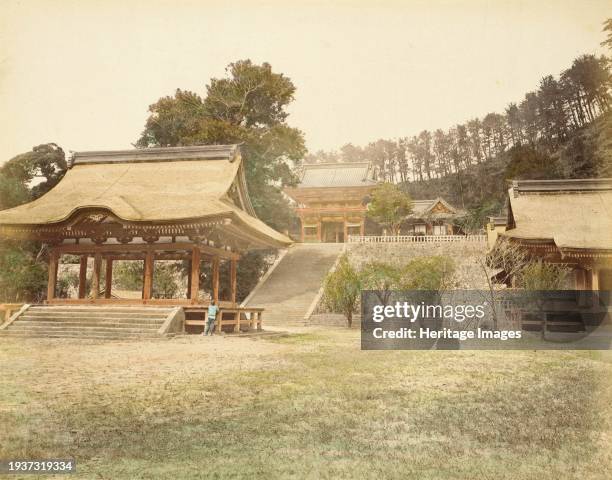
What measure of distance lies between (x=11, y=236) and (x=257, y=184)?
8.98 meters

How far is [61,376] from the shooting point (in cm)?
533

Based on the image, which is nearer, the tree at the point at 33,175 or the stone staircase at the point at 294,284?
the tree at the point at 33,175

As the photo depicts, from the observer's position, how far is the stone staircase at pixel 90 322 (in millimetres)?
9836

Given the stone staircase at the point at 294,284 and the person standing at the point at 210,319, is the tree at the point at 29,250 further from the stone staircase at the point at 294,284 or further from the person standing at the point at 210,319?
the stone staircase at the point at 294,284

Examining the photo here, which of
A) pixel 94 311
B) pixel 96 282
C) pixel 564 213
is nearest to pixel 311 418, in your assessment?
pixel 94 311

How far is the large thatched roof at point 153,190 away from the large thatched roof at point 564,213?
7.43 metres

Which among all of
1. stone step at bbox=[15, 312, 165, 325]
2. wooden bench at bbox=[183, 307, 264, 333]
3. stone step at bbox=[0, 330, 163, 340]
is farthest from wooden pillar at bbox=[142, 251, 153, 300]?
stone step at bbox=[0, 330, 163, 340]

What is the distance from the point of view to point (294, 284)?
19.2 meters

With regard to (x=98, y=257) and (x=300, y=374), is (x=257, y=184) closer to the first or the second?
(x=98, y=257)

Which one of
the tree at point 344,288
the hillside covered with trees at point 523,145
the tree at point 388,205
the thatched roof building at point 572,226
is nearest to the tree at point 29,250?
the tree at point 344,288

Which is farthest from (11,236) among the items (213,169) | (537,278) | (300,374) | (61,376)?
(537,278)

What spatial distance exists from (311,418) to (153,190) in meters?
10.4

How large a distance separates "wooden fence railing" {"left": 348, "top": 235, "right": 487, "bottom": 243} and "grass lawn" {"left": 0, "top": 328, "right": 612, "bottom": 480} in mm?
16001

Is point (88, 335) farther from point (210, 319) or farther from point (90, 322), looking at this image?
point (210, 319)
